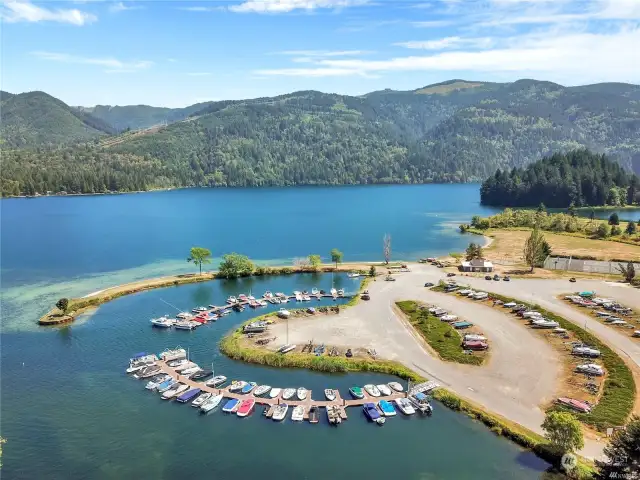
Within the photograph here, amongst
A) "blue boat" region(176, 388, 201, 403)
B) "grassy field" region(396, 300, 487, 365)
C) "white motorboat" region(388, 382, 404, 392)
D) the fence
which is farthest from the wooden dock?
the fence

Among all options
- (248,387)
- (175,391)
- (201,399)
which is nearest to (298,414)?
(248,387)

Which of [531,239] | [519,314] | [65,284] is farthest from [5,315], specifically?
[531,239]

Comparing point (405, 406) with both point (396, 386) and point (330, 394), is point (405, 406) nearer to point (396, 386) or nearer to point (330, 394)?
point (396, 386)

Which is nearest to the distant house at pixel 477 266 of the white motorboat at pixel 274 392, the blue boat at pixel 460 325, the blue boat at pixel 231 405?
the blue boat at pixel 460 325

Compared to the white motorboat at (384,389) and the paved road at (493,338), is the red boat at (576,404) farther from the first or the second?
the white motorboat at (384,389)

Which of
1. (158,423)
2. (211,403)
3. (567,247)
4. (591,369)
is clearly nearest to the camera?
(158,423)

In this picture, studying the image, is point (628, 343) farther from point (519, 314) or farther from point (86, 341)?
point (86, 341)
